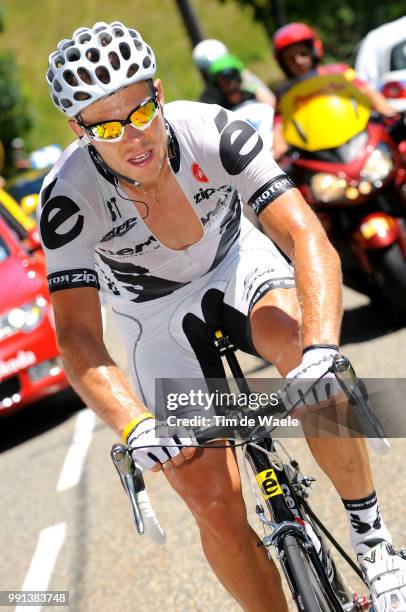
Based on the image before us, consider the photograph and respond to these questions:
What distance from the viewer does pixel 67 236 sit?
3.73 m

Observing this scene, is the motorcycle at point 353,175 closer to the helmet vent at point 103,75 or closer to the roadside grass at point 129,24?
the helmet vent at point 103,75

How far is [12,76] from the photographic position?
69.4 m

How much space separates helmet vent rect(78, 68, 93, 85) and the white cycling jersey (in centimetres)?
34

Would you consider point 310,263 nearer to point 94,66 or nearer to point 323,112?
point 94,66

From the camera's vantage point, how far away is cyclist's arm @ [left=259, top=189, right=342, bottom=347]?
3240 millimetres

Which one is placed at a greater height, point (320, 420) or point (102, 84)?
point (102, 84)

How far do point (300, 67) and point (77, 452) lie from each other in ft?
11.4

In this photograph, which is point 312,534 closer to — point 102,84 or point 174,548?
point 102,84

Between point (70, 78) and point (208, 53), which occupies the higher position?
point (208, 53)

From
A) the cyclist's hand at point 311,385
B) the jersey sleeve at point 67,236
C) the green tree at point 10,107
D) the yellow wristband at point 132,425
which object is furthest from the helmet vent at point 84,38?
the green tree at point 10,107

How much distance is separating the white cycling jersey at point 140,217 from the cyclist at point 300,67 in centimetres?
438

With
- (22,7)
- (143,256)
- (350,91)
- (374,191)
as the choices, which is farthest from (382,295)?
(22,7)

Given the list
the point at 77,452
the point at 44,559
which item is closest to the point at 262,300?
the point at 44,559

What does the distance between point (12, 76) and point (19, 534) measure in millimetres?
65902
